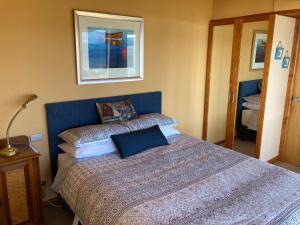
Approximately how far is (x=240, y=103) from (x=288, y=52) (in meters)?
0.90

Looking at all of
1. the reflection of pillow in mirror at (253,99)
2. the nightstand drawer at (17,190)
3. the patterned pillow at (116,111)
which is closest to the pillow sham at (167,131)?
the patterned pillow at (116,111)

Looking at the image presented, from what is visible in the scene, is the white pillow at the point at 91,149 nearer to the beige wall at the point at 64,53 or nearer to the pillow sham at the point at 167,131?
the beige wall at the point at 64,53

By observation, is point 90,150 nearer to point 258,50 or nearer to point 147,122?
point 147,122

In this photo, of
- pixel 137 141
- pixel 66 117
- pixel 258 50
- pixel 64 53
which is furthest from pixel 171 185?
pixel 258 50

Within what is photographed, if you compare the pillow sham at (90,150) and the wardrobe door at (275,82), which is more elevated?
the wardrobe door at (275,82)

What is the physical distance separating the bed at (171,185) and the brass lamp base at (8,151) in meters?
0.48

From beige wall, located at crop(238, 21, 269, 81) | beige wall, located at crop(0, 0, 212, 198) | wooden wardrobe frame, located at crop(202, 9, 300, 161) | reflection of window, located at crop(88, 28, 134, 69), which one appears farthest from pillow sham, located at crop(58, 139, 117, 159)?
beige wall, located at crop(238, 21, 269, 81)

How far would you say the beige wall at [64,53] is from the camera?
2381 mm

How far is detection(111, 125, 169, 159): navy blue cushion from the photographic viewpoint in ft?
8.35

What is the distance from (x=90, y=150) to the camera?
2525 mm

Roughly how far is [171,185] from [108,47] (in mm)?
1728

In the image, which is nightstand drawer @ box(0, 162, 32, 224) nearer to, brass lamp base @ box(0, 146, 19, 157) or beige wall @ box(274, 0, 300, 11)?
brass lamp base @ box(0, 146, 19, 157)

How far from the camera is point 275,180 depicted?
2.11m

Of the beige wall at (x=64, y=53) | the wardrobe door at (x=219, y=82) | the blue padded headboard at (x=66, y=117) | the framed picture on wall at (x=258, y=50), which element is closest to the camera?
the beige wall at (x=64, y=53)
